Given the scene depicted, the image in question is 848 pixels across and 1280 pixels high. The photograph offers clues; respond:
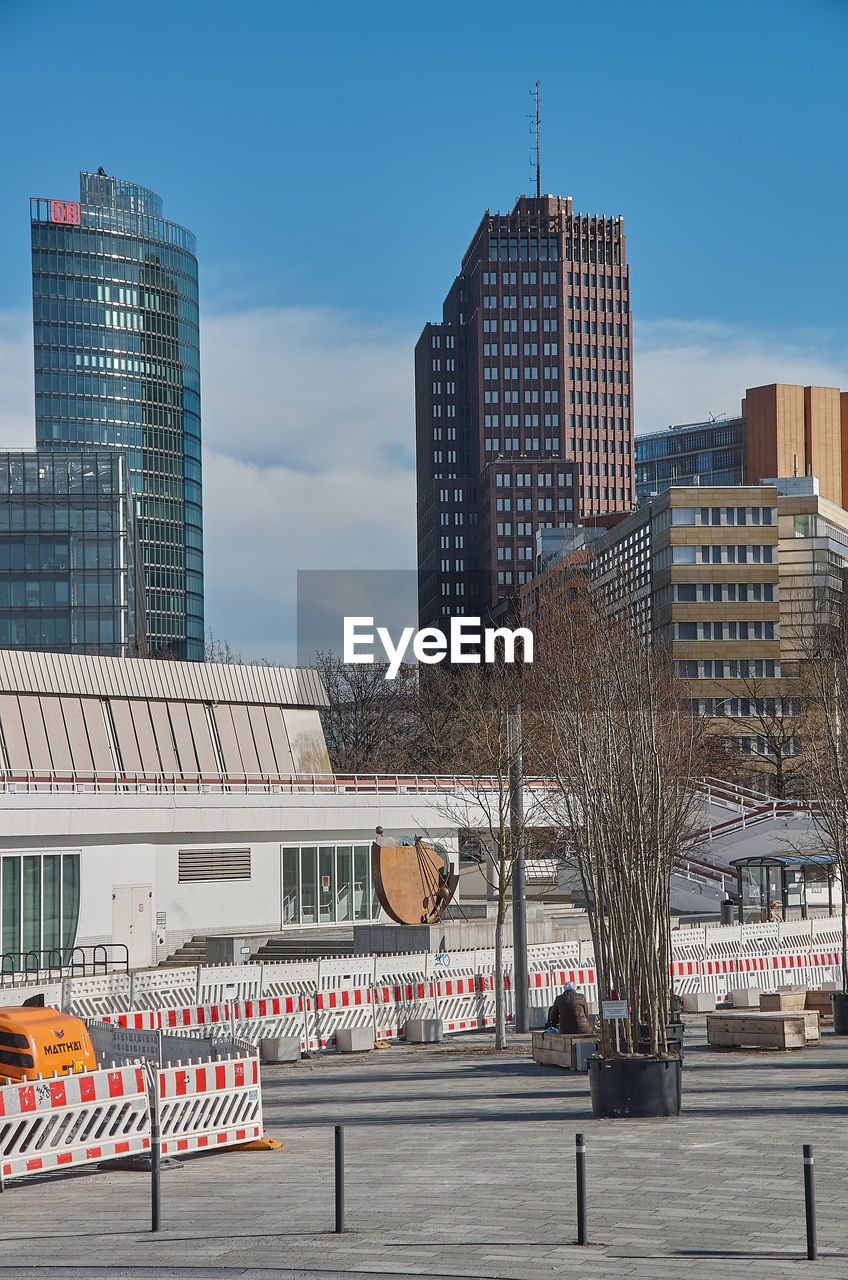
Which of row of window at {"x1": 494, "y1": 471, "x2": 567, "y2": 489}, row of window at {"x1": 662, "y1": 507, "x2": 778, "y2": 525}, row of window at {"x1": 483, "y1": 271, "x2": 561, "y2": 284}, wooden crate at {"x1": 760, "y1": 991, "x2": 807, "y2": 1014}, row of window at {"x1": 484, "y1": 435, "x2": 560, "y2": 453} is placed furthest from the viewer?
row of window at {"x1": 484, "y1": 435, "x2": 560, "y2": 453}

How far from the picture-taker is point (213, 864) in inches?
1929

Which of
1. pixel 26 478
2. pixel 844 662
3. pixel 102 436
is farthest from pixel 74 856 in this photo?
pixel 102 436

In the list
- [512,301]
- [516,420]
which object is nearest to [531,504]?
[516,420]

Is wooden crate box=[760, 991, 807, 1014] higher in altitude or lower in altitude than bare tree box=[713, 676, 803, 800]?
lower

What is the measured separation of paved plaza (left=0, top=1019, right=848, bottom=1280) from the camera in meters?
11.0

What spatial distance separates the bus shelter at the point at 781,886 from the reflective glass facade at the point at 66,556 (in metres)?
78.2

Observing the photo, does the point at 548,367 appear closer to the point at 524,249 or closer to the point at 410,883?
the point at 524,249

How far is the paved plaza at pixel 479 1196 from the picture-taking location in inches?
433

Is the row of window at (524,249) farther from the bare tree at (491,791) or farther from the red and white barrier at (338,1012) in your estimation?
A: the red and white barrier at (338,1012)

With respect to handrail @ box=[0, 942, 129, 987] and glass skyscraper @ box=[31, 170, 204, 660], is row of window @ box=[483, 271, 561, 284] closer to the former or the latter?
glass skyscraper @ box=[31, 170, 204, 660]

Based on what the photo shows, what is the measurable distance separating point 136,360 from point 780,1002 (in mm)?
155820

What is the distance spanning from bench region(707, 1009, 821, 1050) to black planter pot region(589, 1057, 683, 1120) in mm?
6862

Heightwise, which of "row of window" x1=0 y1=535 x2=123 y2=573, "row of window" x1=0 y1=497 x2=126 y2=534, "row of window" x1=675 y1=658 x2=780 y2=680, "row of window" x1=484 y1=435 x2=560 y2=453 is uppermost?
"row of window" x1=484 y1=435 x2=560 y2=453

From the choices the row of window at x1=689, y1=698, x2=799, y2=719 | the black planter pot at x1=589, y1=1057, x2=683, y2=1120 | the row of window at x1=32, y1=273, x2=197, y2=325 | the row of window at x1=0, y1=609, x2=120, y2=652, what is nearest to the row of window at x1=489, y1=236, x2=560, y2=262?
the row of window at x1=32, y1=273, x2=197, y2=325
